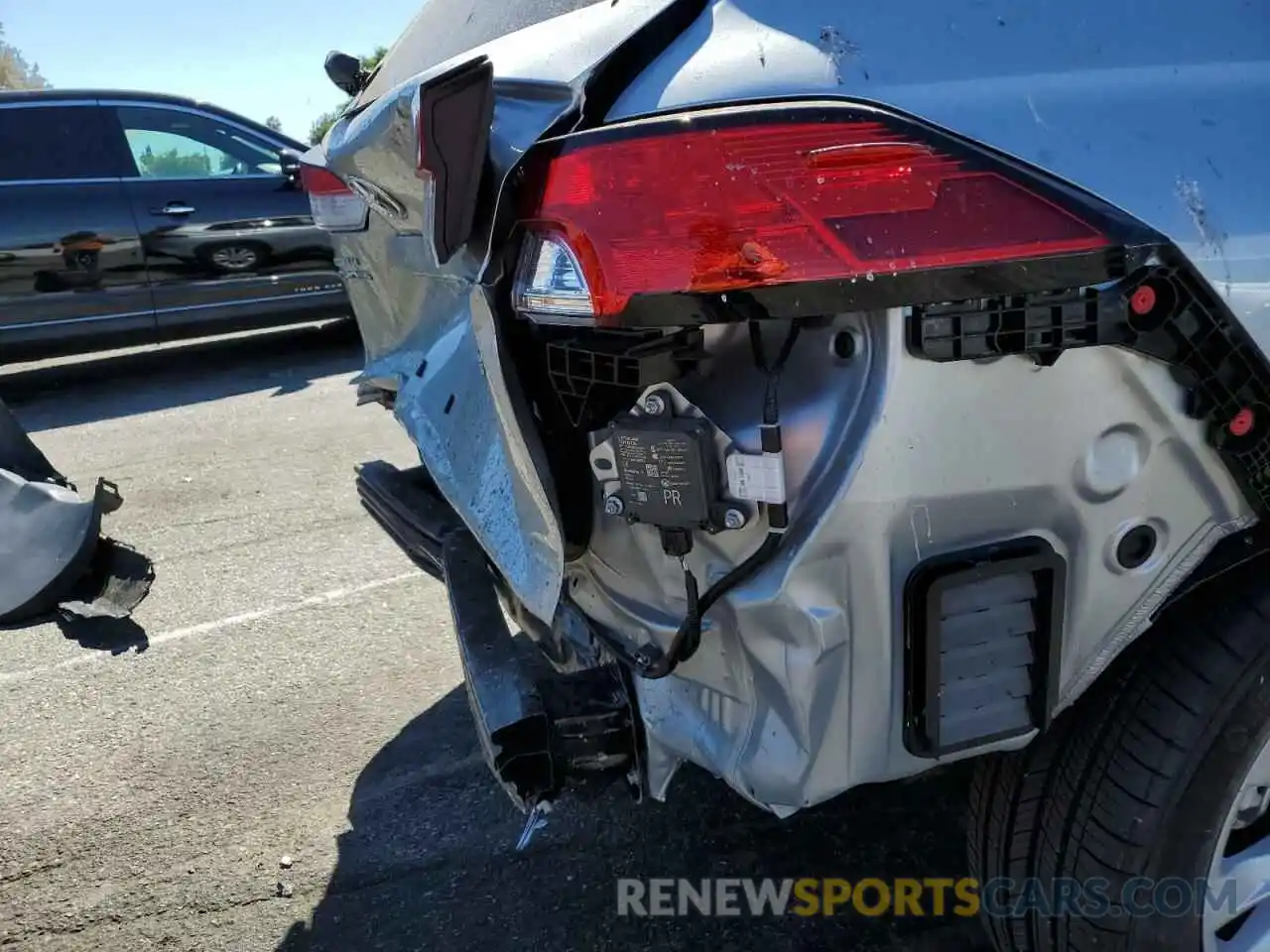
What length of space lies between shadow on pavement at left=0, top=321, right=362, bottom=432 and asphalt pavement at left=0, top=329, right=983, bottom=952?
3104mm

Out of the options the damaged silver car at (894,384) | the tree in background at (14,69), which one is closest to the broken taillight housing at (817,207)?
the damaged silver car at (894,384)

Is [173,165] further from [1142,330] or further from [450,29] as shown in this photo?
[1142,330]

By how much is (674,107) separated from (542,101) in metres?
0.19

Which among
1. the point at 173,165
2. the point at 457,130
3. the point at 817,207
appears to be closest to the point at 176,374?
the point at 173,165

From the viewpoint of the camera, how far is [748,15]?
1.34m

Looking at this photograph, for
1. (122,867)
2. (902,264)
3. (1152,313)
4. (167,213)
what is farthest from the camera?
(167,213)

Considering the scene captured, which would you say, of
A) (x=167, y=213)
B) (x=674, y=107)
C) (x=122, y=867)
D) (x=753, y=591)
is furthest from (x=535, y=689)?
(x=167, y=213)

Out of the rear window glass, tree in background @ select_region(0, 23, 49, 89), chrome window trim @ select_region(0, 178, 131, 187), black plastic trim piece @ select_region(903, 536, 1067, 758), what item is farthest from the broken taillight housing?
tree in background @ select_region(0, 23, 49, 89)

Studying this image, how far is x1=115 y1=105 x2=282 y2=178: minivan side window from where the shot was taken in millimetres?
7016

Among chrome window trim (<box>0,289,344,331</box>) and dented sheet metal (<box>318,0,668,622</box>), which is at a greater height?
dented sheet metal (<box>318,0,668,622</box>)

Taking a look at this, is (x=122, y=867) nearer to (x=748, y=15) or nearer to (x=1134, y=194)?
(x=748, y=15)

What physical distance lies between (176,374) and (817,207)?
754cm

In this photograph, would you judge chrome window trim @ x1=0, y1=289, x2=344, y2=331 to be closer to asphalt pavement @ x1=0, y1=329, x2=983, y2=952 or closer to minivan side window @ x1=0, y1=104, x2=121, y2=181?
minivan side window @ x1=0, y1=104, x2=121, y2=181

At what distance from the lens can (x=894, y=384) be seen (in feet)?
4.19
